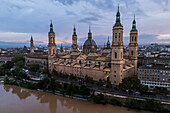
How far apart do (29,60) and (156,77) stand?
42960 mm

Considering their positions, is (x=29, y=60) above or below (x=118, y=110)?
above

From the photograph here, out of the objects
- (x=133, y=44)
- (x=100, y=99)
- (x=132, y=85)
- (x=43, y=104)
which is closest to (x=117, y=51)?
(x=132, y=85)

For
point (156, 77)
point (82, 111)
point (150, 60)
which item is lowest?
point (82, 111)

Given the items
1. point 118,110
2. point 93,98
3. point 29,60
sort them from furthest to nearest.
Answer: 1. point 29,60
2. point 93,98
3. point 118,110

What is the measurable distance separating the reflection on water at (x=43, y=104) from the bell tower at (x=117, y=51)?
6.47 meters

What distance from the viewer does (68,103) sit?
20.7 m

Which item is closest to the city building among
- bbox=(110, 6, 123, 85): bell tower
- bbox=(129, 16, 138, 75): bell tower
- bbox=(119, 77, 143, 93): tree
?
bbox=(110, 6, 123, 85): bell tower

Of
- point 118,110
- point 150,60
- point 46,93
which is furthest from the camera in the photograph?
point 150,60

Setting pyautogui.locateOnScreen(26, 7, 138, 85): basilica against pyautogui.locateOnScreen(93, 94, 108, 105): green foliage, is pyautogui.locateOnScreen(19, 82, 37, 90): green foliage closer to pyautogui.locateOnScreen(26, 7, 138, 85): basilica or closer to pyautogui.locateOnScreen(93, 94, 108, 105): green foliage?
pyautogui.locateOnScreen(26, 7, 138, 85): basilica

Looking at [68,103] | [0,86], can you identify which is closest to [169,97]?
[68,103]

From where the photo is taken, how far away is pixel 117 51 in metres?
23.7

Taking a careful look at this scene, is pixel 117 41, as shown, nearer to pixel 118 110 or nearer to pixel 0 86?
pixel 118 110

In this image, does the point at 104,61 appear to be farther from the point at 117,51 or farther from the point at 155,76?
the point at 155,76

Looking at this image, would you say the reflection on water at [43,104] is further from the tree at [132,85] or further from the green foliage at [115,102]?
the tree at [132,85]
